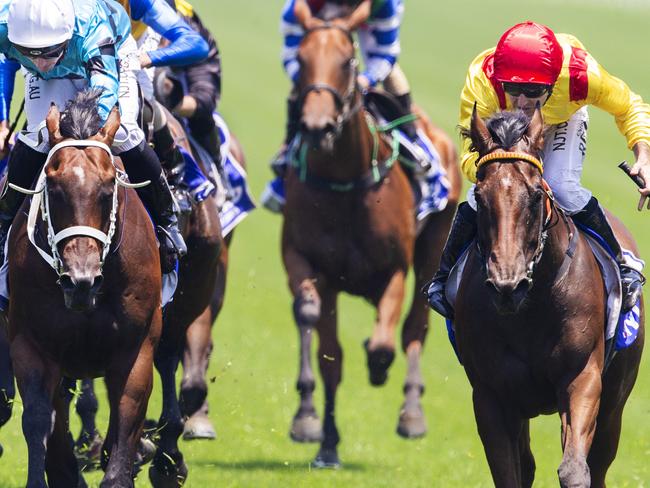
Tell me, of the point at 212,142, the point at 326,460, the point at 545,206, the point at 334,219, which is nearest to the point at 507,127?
the point at 545,206

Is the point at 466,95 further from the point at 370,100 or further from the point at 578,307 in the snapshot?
the point at 370,100

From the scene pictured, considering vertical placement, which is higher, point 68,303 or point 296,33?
point 296,33

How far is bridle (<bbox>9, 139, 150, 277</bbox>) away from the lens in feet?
21.7

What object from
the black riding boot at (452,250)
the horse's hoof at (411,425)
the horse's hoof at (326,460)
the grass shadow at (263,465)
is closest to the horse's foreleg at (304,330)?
the horse's hoof at (326,460)

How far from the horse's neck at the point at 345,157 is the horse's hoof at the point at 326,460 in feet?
6.30

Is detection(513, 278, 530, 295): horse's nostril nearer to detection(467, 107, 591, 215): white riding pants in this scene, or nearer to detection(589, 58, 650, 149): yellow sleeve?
detection(467, 107, 591, 215): white riding pants

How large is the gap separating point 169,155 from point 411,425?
369 centimetres

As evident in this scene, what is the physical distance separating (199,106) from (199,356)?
160cm

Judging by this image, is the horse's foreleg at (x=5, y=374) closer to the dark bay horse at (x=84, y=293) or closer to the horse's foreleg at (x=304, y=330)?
the dark bay horse at (x=84, y=293)

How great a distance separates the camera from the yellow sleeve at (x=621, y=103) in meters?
7.27

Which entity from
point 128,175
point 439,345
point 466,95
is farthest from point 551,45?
point 439,345

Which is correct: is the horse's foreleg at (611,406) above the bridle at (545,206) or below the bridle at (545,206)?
below

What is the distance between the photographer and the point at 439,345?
17.5 meters

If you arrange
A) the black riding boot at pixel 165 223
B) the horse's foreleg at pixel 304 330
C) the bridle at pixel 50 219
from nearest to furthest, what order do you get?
1. the bridle at pixel 50 219
2. the black riding boot at pixel 165 223
3. the horse's foreleg at pixel 304 330
